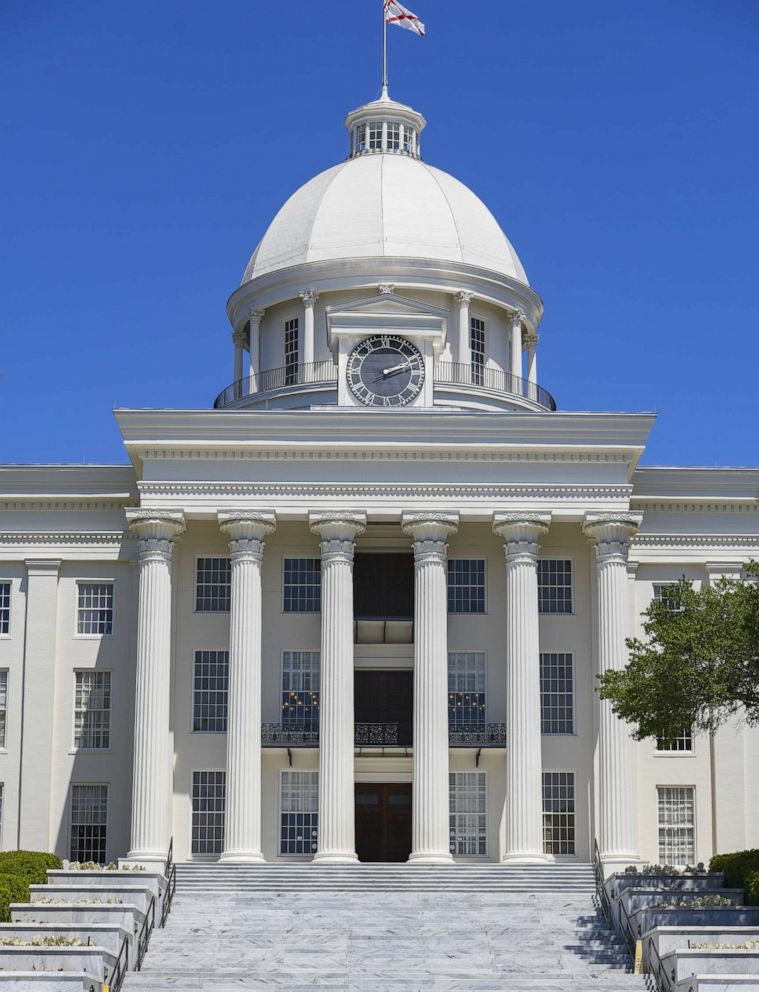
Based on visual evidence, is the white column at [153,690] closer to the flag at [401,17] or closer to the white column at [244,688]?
the white column at [244,688]

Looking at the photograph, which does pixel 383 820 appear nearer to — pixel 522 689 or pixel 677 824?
pixel 522 689

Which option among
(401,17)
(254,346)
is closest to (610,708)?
(254,346)

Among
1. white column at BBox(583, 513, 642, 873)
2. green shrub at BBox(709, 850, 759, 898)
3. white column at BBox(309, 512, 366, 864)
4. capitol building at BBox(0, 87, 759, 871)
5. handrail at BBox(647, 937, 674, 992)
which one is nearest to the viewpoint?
handrail at BBox(647, 937, 674, 992)

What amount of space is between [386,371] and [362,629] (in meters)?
7.92

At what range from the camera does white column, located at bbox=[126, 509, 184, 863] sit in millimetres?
52031

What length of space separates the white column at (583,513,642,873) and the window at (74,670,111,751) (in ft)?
49.5

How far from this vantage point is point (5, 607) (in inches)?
2275

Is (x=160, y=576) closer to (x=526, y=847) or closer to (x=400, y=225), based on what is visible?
(x=526, y=847)

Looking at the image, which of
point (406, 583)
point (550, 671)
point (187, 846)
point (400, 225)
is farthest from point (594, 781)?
point (400, 225)

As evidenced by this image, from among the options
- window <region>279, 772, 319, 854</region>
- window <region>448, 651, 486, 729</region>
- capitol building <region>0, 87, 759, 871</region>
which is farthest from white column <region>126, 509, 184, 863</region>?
window <region>448, 651, 486, 729</region>

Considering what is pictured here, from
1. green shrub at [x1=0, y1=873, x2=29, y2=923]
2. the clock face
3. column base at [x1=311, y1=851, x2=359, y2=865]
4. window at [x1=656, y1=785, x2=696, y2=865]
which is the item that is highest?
the clock face

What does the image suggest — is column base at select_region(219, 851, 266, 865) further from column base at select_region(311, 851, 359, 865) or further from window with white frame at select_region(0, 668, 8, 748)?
window with white frame at select_region(0, 668, 8, 748)

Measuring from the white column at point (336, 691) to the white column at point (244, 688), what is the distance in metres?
1.78

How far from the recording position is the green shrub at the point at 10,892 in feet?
134
